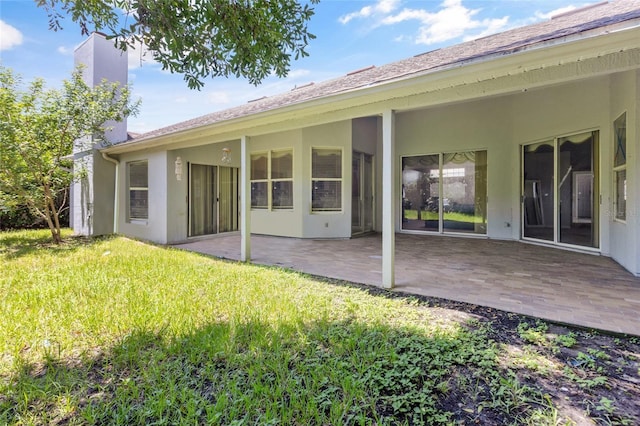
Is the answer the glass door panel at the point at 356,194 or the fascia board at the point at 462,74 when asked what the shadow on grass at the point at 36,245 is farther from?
the glass door panel at the point at 356,194

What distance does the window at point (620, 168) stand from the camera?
17.5 ft

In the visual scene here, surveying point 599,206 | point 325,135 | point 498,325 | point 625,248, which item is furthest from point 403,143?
point 498,325

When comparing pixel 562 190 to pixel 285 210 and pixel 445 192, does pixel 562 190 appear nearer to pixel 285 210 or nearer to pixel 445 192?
pixel 445 192

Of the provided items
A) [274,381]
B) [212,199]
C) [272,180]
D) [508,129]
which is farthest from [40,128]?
[508,129]

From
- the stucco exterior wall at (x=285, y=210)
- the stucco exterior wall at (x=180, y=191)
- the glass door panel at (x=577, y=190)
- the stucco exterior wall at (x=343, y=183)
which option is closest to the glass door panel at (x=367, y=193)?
the stucco exterior wall at (x=343, y=183)

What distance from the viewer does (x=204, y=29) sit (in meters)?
3.78

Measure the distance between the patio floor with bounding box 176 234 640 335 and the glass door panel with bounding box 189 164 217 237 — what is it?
0.99m

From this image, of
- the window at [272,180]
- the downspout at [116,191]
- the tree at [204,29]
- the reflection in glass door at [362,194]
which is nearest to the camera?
the tree at [204,29]

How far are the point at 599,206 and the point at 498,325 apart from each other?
5.01 m

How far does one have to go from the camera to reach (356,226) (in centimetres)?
1009

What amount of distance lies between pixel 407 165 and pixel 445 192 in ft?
5.25

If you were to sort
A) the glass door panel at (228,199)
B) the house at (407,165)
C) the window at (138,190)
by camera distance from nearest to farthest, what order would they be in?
1. the house at (407,165)
2. the window at (138,190)
3. the glass door panel at (228,199)

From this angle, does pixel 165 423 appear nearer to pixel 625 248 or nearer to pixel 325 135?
pixel 625 248

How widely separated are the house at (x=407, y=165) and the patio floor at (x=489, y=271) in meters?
0.63
